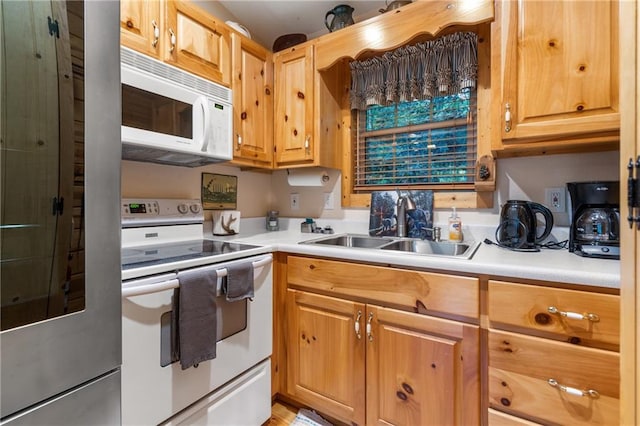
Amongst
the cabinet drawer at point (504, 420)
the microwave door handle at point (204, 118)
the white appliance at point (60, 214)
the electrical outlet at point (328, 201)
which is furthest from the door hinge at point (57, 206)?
the electrical outlet at point (328, 201)

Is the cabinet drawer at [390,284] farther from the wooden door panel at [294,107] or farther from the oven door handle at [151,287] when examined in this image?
the wooden door panel at [294,107]

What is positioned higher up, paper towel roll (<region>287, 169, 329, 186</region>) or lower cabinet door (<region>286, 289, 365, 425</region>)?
paper towel roll (<region>287, 169, 329, 186</region>)

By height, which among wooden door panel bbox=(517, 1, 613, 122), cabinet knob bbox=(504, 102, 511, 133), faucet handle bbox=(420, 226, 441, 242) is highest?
wooden door panel bbox=(517, 1, 613, 122)

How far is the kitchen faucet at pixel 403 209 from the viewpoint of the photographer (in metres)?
1.85

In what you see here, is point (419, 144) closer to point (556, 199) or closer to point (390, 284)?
point (556, 199)

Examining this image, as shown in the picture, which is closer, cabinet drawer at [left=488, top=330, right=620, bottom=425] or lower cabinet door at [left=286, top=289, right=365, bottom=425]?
cabinet drawer at [left=488, top=330, right=620, bottom=425]

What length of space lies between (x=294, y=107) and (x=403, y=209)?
970 mm

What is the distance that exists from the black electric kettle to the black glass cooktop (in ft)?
4.02

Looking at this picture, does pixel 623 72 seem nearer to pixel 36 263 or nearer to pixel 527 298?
pixel 527 298

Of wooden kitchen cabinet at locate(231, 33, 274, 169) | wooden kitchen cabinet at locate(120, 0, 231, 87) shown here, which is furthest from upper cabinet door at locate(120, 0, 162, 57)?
wooden kitchen cabinet at locate(231, 33, 274, 169)

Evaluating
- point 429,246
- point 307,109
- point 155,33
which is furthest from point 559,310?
point 155,33

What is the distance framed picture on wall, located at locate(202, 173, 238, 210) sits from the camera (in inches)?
78.8

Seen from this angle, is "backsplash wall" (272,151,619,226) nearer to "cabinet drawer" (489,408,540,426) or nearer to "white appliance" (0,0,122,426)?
"cabinet drawer" (489,408,540,426)

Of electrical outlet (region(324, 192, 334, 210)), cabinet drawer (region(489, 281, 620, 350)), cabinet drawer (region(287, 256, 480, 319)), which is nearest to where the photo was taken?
cabinet drawer (region(489, 281, 620, 350))
